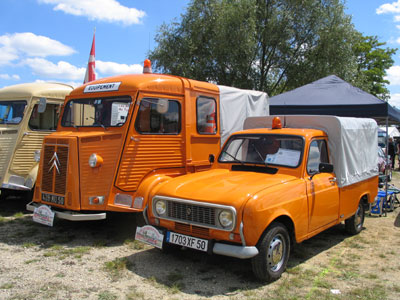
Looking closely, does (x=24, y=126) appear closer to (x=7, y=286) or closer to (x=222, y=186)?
(x=7, y=286)

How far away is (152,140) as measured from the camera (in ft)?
20.2

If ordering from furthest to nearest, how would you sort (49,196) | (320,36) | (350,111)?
(320,36), (350,111), (49,196)

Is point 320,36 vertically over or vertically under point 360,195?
over

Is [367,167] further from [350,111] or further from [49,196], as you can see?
[49,196]

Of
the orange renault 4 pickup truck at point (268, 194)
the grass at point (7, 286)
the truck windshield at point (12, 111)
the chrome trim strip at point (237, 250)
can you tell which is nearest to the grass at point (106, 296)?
the orange renault 4 pickup truck at point (268, 194)

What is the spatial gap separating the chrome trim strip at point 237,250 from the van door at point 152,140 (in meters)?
2.25

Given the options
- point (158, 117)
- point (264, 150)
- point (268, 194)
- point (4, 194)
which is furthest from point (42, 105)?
point (268, 194)

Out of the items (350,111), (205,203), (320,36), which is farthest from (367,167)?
(320,36)

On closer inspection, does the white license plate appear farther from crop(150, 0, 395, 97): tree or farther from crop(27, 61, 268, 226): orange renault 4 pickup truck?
crop(150, 0, 395, 97): tree

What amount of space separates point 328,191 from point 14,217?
6015mm

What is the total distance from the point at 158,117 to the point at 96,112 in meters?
1.08

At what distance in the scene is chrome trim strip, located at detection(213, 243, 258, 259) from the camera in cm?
394

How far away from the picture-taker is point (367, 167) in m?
6.60

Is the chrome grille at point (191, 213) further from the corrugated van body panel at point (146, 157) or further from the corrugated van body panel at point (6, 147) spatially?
the corrugated van body panel at point (6, 147)
